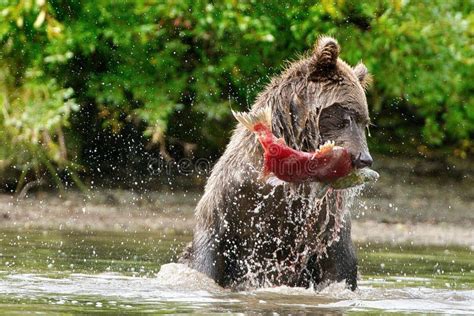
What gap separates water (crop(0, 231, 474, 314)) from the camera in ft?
23.2

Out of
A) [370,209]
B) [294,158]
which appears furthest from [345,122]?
[370,209]

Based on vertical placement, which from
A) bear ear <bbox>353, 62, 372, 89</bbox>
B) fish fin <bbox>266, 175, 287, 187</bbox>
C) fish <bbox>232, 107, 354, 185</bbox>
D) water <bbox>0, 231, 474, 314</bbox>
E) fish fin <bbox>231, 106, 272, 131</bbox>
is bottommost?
water <bbox>0, 231, 474, 314</bbox>

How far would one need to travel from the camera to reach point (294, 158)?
292 inches

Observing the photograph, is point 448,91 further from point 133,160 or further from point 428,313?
point 428,313

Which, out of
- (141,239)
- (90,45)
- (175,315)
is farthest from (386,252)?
(175,315)

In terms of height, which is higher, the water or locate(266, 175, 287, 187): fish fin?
locate(266, 175, 287, 187): fish fin

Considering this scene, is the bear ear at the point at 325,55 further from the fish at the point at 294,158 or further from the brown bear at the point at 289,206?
the fish at the point at 294,158

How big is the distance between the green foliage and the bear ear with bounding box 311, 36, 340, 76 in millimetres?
5222

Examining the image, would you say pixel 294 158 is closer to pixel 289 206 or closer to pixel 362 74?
pixel 289 206

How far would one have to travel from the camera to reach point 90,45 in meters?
13.6

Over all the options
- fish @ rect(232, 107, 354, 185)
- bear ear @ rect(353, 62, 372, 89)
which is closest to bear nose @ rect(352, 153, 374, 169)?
fish @ rect(232, 107, 354, 185)

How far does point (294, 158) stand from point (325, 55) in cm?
87

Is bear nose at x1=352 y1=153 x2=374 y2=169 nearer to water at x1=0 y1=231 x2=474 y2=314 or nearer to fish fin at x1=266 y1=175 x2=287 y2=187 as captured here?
fish fin at x1=266 y1=175 x2=287 y2=187

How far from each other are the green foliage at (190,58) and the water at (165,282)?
2.20 m
